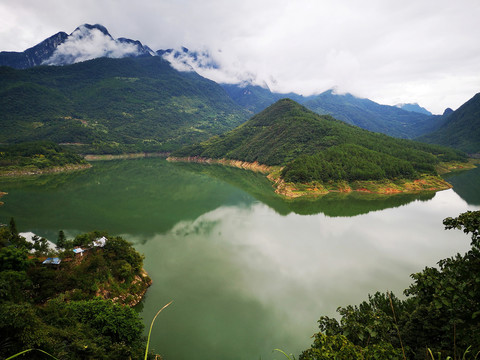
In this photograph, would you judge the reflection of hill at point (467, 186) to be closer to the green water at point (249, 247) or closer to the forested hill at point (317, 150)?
the green water at point (249, 247)

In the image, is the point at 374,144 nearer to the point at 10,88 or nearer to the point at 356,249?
the point at 356,249

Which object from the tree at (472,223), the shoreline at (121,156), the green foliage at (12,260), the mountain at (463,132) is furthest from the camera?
the mountain at (463,132)

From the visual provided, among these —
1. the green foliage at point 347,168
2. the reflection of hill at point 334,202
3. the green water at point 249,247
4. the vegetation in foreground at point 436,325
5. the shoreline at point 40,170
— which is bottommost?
the shoreline at point 40,170

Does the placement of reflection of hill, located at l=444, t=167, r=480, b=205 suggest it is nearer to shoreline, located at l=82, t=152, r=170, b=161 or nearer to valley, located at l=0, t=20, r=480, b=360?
valley, located at l=0, t=20, r=480, b=360

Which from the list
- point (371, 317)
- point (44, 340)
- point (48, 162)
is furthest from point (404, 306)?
point (48, 162)

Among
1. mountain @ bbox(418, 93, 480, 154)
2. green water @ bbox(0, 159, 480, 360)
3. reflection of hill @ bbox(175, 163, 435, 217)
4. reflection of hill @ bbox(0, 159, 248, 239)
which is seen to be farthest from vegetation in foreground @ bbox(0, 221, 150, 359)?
mountain @ bbox(418, 93, 480, 154)

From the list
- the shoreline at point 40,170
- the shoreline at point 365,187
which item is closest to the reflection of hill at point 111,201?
the shoreline at point 40,170

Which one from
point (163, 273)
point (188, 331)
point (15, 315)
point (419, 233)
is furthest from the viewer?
point (419, 233)
